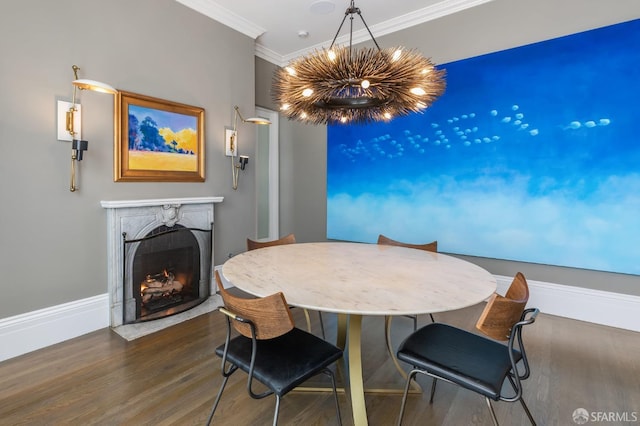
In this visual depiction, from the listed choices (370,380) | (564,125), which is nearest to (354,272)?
(370,380)

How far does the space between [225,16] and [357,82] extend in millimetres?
2680

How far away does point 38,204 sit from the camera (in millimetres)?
2381

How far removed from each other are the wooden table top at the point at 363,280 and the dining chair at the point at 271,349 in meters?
0.08

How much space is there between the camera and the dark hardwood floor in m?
1.69

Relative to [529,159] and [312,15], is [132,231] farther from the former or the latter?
[529,159]

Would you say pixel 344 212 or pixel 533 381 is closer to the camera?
pixel 533 381

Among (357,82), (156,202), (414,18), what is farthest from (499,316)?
(414,18)

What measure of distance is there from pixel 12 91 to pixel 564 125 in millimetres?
4481

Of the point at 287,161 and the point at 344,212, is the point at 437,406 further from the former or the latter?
the point at 287,161

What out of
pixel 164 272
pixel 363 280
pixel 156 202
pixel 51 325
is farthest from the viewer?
pixel 164 272

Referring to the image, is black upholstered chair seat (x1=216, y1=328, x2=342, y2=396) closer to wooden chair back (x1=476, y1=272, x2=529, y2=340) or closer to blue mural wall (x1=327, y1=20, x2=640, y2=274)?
wooden chair back (x1=476, y1=272, x2=529, y2=340)

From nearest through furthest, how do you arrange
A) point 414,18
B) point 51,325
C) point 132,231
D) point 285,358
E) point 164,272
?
1. point 285,358
2. point 51,325
3. point 132,231
4. point 164,272
5. point 414,18

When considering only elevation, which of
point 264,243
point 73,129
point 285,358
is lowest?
point 285,358

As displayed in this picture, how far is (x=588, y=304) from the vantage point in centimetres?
288
